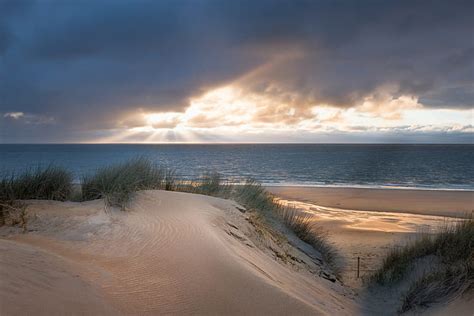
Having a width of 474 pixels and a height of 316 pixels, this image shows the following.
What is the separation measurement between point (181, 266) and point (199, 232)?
1264mm

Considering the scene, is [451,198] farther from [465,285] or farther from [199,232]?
[199,232]

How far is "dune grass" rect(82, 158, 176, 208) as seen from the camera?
726 centimetres

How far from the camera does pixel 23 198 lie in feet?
25.0

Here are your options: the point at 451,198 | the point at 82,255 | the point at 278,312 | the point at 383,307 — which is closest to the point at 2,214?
the point at 82,255

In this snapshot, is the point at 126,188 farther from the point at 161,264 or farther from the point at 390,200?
the point at 390,200

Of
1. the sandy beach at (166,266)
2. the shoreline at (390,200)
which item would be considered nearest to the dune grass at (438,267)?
the sandy beach at (166,266)

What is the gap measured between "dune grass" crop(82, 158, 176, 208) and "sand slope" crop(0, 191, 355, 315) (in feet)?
1.01

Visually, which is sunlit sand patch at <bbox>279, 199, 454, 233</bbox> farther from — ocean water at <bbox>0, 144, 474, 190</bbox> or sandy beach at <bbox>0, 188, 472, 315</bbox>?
sandy beach at <bbox>0, 188, 472, 315</bbox>

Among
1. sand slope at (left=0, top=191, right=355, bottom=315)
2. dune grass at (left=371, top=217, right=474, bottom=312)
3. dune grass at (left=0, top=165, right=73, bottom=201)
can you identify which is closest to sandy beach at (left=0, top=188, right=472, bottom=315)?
sand slope at (left=0, top=191, right=355, bottom=315)

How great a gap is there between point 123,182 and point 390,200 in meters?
21.2

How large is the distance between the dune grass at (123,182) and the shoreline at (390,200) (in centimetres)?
1468

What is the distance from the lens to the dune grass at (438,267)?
18.4 feet

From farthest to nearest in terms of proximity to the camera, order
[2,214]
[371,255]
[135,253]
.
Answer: [371,255]
[2,214]
[135,253]

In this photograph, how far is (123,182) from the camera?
308 inches
